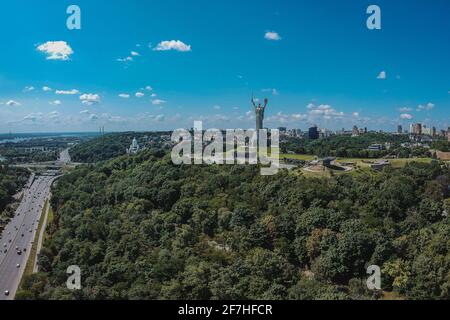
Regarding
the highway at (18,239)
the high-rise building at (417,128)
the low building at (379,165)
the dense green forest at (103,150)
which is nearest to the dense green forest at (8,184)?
the highway at (18,239)

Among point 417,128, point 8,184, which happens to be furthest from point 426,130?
point 8,184

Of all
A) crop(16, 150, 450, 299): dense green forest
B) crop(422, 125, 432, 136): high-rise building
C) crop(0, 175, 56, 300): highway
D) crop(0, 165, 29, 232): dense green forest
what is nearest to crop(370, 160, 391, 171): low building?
crop(16, 150, 450, 299): dense green forest

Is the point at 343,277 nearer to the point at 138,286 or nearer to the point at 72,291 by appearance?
the point at 138,286

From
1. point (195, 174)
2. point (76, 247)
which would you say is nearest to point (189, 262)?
point (76, 247)

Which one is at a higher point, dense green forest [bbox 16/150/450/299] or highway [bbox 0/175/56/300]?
dense green forest [bbox 16/150/450/299]

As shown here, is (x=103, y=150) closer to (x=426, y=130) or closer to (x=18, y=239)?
(x=18, y=239)

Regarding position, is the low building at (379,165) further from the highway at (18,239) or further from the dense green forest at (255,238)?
the highway at (18,239)

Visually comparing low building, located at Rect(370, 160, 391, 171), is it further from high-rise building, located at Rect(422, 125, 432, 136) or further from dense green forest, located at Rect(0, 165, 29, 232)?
high-rise building, located at Rect(422, 125, 432, 136)
